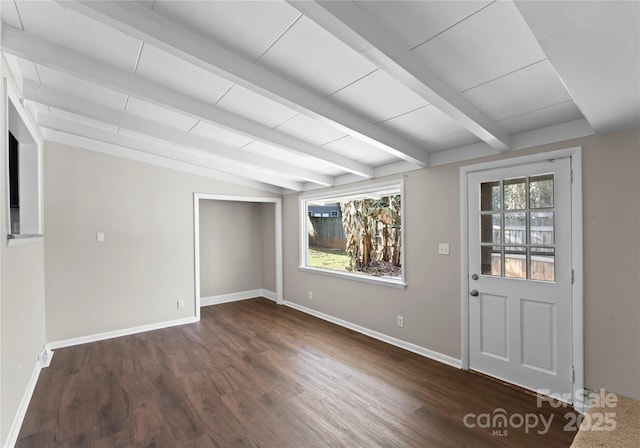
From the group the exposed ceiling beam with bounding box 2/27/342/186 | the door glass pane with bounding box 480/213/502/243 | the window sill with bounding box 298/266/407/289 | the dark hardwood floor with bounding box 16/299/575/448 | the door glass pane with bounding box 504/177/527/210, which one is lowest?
the dark hardwood floor with bounding box 16/299/575/448

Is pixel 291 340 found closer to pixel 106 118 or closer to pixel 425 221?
pixel 425 221

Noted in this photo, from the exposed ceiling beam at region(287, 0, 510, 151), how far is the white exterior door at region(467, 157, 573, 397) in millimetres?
888

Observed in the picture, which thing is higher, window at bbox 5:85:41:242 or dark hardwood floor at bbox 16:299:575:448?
window at bbox 5:85:41:242

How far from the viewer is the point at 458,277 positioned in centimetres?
306

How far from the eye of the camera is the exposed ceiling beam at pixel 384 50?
128cm

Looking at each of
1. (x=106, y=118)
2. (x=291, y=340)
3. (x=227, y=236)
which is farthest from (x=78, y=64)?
(x=227, y=236)

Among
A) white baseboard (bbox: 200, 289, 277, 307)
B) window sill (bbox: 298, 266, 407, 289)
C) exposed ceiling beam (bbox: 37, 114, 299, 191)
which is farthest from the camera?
white baseboard (bbox: 200, 289, 277, 307)

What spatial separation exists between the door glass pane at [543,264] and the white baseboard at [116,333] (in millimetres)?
4512

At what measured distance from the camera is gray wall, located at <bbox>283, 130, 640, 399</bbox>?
2.12 meters

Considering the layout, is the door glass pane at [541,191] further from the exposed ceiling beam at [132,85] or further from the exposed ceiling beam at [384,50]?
the exposed ceiling beam at [132,85]

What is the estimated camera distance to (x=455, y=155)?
3059 millimetres

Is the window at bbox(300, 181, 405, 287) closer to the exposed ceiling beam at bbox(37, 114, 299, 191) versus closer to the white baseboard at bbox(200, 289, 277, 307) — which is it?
the exposed ceiling beam at bbox(37, 114, 299, 191)

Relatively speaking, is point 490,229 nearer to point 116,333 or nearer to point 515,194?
point 515,194

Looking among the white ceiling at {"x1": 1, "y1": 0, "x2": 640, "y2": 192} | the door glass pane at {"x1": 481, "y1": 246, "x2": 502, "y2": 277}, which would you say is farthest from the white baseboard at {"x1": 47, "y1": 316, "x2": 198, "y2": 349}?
the door glass pane at {"x1": 481, "y1": 246, "x2": 502, "y2": 277}
